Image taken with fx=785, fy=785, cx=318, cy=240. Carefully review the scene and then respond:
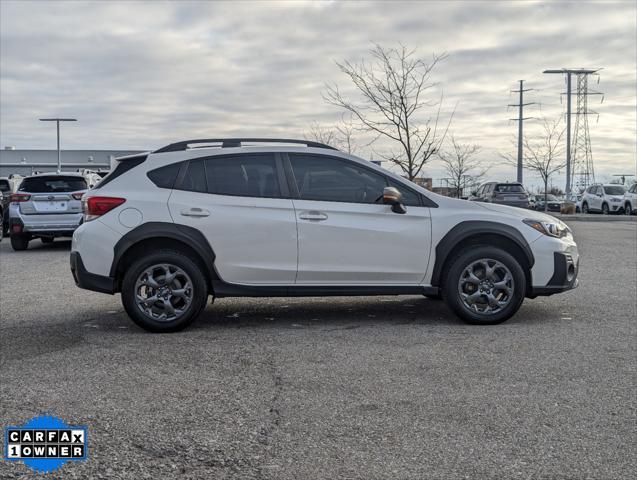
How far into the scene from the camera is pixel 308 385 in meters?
5.21

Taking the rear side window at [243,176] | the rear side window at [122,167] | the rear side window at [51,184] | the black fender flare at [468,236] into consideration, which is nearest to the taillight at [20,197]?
the rear side window at [51,184]

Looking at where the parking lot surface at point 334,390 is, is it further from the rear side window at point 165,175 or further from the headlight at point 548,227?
the rear side window at point 165,175

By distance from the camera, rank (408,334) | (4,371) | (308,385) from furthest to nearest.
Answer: (408,334) < (4,371) < (308,385)

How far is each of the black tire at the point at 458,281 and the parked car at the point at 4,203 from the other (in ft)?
54.5

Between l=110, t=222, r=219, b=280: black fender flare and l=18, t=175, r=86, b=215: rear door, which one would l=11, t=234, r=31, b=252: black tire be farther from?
l=110, t=222, r=219, b=280: black fender flare

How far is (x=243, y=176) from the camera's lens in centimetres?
737

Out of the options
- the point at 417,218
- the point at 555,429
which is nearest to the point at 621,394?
the point at 555,429

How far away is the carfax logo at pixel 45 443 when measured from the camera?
3.86m

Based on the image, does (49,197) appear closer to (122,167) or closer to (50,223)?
(50,223)

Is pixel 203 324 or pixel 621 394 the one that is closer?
pixel 621 394

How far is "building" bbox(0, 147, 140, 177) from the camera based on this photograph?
79812 mm

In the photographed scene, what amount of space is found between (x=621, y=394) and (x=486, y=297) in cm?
246

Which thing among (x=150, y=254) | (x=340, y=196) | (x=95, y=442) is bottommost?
(x=95, y=442)

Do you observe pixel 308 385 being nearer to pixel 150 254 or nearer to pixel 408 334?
pixel 408 334
